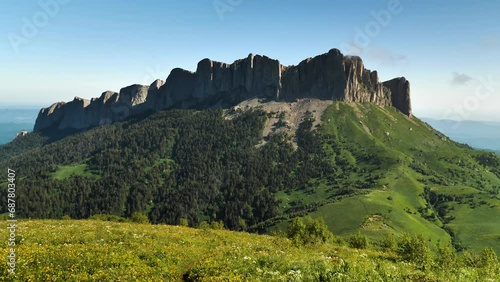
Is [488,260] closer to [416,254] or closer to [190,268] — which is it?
[416,254]

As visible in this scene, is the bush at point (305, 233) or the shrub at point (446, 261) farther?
the bush at point (305, 233)

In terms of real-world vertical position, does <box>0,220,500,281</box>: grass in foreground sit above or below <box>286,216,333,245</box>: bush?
above

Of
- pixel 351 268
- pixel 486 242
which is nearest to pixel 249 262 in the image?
pixel 351 268

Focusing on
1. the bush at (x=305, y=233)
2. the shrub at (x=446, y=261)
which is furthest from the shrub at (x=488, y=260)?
the bush at (x=305, y=233)

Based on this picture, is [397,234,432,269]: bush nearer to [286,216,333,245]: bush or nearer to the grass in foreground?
the grass in foreground

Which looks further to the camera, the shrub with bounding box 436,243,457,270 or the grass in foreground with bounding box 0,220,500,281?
the shrub with bounding box 436,243,457,270

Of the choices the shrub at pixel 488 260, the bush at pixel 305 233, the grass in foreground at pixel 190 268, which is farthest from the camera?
the bush at pixel 305 233

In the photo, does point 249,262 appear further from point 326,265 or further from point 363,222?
point 363,222

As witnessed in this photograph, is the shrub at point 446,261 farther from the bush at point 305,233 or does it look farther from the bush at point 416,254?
the bush at point 305,233

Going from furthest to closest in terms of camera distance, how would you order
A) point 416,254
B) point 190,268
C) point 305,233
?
1. point 305,233
2. point 416,254
3. point 190,268

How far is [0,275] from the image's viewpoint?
57.1 feet

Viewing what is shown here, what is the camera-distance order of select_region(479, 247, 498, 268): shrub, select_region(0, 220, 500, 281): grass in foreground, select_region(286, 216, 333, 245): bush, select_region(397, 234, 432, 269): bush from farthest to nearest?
1. select_region(286, 216, 333, 245): bush
2. select_region(397, 234, 432, 269): bush
3. select_region(479, 247, 498, 268): shrub
4. select_region(0, 220, 500, 281): grass in foreground

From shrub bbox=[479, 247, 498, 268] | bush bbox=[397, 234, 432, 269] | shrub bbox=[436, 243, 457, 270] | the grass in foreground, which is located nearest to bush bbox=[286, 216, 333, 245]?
bush bbox=[397, 234, 432, 269]

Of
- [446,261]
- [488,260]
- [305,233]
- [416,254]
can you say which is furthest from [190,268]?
[305,233]
